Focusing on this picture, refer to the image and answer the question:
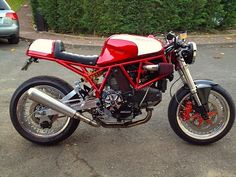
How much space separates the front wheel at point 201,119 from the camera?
13.3 ft

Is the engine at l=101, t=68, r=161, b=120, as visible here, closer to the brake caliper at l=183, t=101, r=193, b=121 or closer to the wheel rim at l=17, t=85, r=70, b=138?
the brake caliper at l=183, t=101, r=193, b=121

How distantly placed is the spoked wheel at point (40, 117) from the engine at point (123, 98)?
0.43 meters

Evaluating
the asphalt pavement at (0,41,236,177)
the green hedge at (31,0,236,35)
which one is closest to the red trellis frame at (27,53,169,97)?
the asphalt pavement at (0,41,236,177)

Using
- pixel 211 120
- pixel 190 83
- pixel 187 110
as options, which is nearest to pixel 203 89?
pixel 190 83

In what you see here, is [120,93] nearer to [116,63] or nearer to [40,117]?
[116,63]

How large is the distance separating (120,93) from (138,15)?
655cm

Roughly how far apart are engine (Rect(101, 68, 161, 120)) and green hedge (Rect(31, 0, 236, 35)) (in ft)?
21.1

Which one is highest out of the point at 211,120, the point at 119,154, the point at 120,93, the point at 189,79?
the point at 189,79

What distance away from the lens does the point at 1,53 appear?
8789 mm

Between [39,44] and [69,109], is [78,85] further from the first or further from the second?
[39,44]

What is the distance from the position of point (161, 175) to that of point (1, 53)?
20.5 feet

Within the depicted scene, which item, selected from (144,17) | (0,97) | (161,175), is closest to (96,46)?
(144,17)

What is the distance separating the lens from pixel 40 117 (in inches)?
161

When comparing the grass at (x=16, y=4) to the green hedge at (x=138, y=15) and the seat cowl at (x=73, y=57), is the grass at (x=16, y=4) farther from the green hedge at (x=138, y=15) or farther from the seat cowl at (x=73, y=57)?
the seat cowl at (x=73, y=57)
